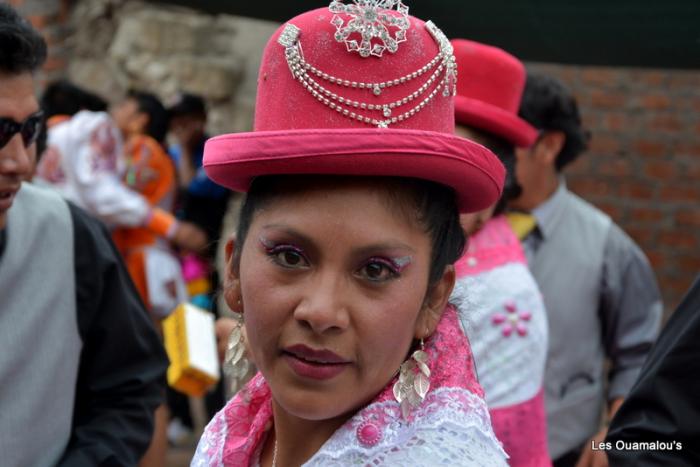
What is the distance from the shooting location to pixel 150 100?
6.35 m

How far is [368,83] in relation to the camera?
5.43ft

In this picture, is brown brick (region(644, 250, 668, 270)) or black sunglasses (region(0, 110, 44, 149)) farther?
brown brick (region(644, 250, 668, 270))

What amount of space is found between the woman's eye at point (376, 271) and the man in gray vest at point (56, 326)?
1115 mm

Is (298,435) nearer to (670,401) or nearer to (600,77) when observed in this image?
(670,401)

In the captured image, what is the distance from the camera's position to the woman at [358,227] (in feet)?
5.29

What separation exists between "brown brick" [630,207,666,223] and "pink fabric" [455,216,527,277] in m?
3.85

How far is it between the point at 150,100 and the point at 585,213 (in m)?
3.27

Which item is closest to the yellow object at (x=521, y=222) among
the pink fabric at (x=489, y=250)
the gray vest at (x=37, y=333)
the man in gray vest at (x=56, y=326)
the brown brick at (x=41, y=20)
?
the pink fabric at (x=489, y=250)

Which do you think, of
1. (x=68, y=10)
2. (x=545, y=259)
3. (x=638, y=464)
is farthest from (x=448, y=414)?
(x=68, y=10)

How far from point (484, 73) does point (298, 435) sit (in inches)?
55.7

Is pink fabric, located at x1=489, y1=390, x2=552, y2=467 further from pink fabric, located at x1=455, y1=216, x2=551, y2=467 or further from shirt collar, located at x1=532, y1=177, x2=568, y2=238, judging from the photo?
shirt collar, located at x1=532, y1=177, x2=568, y2=238

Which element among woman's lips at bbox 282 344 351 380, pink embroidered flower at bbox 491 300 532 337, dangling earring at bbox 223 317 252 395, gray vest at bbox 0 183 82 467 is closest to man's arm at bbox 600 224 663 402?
pink embroidered flower at bbox 491 300 532 337

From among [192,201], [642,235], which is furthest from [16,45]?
[642,235]

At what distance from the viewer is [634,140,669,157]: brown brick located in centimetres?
652
